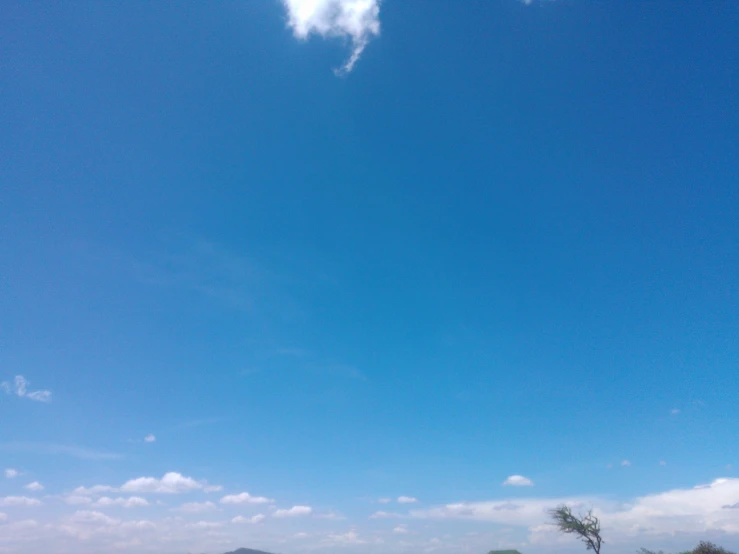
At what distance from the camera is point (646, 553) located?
96.1 m

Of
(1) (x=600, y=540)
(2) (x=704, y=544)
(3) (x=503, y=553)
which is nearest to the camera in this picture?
(2) (x=704, y=544)

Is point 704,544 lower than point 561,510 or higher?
lower

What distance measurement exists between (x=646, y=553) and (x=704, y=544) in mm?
10274

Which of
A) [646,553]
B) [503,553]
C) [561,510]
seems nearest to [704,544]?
[646,553]

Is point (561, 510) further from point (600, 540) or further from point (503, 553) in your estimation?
point (503, 553)

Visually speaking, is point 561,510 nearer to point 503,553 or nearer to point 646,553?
point 646,553

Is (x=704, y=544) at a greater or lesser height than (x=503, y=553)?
lesser

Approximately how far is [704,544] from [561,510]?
68.2 feet

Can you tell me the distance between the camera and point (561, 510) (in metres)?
100

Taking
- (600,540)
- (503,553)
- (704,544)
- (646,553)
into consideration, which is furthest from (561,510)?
(503,553)

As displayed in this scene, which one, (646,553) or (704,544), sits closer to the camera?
(704,544)

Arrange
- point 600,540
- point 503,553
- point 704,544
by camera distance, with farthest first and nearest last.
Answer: point 503,553
point 600,540
point 704,544

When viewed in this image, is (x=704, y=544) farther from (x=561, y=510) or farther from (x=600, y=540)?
(x=561, y=510)

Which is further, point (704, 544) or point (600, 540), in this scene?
point (600, 540)
